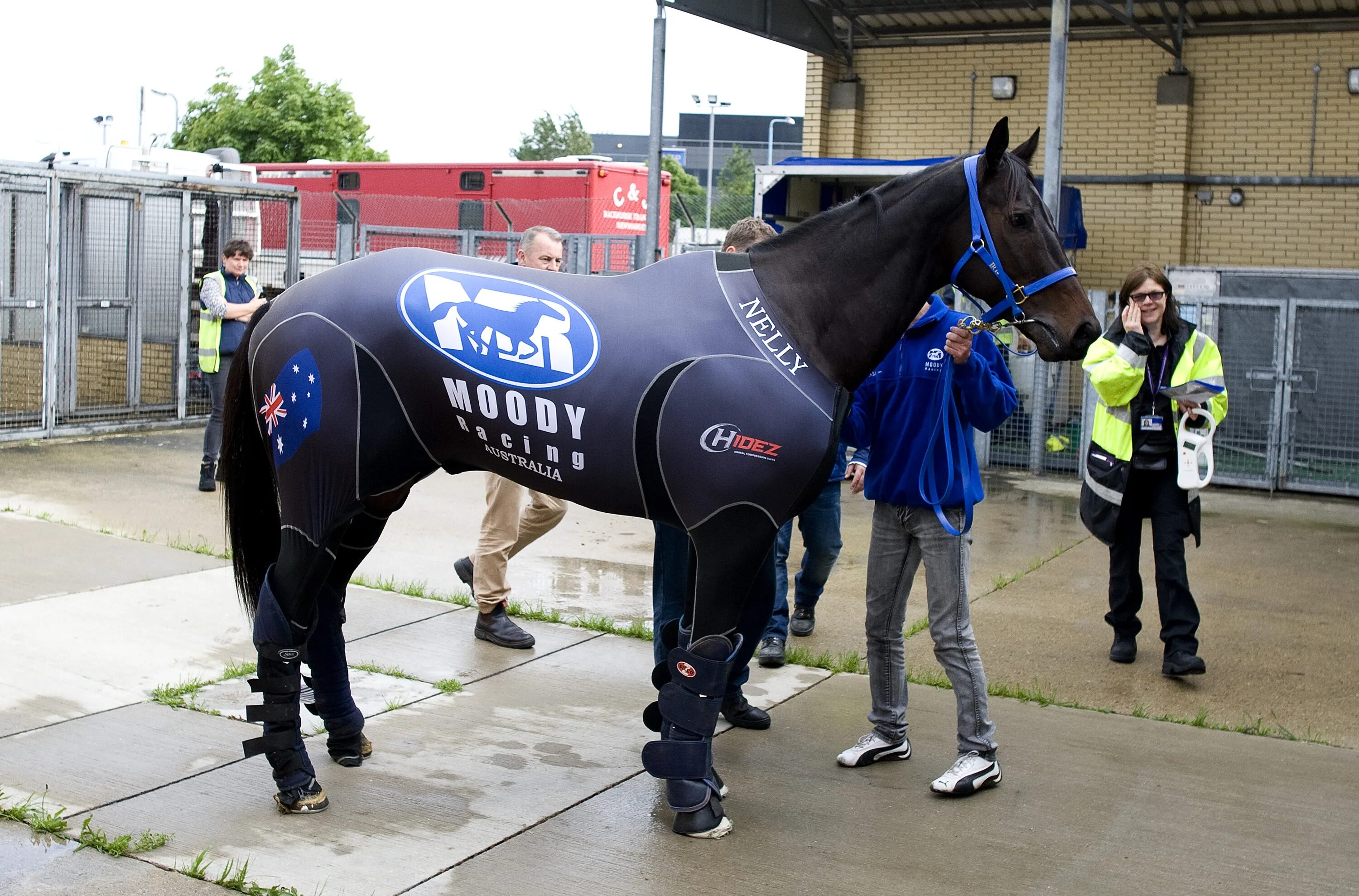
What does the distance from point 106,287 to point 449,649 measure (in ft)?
27.6

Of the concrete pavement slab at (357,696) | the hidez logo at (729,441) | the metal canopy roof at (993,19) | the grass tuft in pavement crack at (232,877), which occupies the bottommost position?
the grass tuft in pavement crack at (232,877)

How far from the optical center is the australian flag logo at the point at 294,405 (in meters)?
4.08

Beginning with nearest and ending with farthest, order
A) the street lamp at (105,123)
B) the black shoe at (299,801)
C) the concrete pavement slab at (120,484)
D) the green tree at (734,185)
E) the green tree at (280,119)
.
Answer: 1. the black shoe at (299,801)
2. the concrete pavement slab at (120,484)
3. the street lamp at (105,123)
4. the green tree at (280,119)
5. the green tree at (734,185)

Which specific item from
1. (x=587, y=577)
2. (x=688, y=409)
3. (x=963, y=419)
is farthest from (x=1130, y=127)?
(x=688, y=409)

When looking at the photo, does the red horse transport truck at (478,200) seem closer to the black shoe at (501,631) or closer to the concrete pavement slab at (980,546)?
the concrete pavement slab at (980,546)

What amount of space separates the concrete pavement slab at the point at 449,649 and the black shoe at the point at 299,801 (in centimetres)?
142

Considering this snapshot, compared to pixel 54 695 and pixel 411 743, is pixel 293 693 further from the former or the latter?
pixel 54 695

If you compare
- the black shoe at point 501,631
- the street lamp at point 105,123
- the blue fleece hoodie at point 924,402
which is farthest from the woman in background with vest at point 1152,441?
the street lamp at point 105,123

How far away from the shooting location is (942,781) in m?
4.43

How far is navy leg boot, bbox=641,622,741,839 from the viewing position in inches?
156

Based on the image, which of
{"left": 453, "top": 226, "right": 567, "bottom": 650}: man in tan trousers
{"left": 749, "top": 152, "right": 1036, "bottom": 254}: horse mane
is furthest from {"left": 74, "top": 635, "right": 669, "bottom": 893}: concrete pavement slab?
{"left": 749, "top": 152, "right": 1036, "bottom": 254}: horse mane

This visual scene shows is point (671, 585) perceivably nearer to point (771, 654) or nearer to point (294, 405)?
point (771, 654)

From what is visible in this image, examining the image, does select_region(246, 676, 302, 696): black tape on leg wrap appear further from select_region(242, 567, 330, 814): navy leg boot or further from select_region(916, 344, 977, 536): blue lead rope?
select_region(916, 344, 977, 536): blue lead rope

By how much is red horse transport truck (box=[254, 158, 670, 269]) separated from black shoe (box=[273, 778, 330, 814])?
51.6 feet
